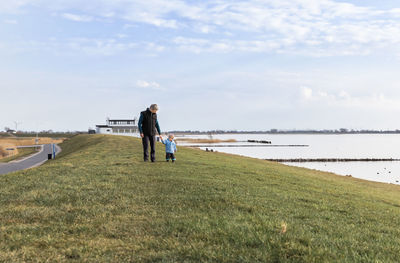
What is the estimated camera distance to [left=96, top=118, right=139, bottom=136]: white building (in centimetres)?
9475

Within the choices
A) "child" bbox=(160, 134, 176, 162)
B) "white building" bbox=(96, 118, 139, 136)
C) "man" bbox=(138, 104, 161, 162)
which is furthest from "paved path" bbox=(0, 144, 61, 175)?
"white building" bbox=(96, 118, 139, 136)

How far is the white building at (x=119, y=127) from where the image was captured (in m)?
94.8

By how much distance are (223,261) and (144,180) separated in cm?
824

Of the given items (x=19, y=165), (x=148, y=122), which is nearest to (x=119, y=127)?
(x=19, y=165)

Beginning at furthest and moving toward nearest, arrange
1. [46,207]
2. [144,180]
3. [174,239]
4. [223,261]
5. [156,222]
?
[144,180], [46,207], [156,222], [174,239], [223,261]

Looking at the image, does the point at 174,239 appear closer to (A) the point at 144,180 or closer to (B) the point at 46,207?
(B) the point at 46,207

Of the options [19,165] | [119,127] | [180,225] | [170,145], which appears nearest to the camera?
[180,225]

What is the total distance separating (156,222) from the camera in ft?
24.5

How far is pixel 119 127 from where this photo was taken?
95875 mm

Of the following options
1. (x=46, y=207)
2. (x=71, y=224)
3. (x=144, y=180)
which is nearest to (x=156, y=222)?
(x=71, y=224)

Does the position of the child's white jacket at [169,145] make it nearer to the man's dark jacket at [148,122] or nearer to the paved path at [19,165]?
the man's dark jacket at [148,122]

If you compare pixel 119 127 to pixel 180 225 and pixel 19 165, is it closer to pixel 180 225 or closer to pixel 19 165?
pixel 19 165

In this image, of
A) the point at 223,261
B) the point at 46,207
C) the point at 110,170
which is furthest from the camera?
the point at 110,170

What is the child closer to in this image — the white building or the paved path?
the paved path
